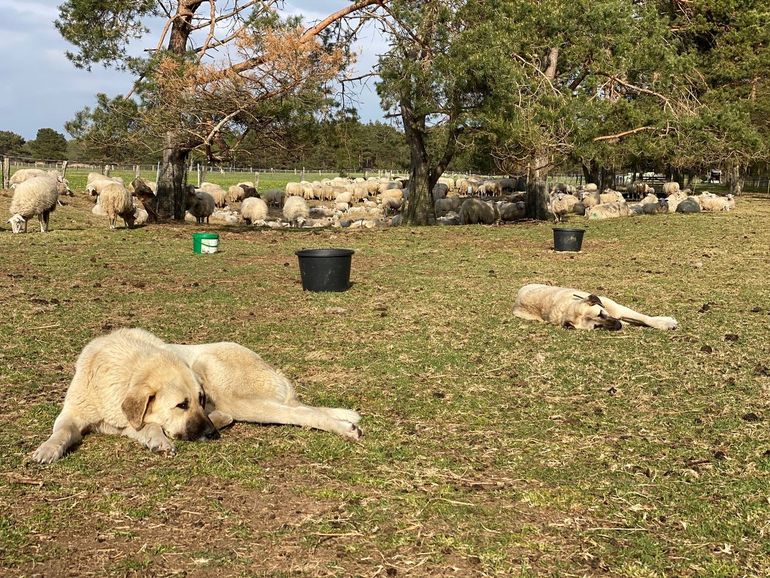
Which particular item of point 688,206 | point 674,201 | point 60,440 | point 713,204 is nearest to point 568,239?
point 60,440

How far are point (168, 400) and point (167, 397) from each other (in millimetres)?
22

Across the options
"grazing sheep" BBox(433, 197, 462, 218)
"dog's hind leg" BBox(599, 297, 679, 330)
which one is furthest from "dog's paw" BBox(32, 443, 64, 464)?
"grazing sheep" BBox(433, 197, 462, 218)

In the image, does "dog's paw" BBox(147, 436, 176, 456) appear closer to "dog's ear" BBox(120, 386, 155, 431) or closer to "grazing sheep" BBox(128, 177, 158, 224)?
"dog's ear" BBox(120, 386, 155, 431)

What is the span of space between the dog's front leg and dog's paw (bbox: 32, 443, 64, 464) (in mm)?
449

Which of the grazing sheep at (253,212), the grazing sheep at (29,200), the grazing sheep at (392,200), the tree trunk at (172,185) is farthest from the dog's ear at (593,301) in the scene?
the grazing sheep at (392,200)

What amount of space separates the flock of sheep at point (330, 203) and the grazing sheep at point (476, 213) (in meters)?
0.04

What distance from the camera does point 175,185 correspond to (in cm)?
2366

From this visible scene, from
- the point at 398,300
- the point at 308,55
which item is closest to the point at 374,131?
the point at 308,55

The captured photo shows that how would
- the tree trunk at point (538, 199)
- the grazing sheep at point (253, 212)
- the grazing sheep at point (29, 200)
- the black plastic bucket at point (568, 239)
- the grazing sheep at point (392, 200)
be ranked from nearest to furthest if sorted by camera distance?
the black plastic bucket at point (568, 239) → the grazing sheep at point (29, 200) → the tree trunk at point (538, 199) → the grazing sheep at point (253, 212) → the grazing sheep at point (392, 200)

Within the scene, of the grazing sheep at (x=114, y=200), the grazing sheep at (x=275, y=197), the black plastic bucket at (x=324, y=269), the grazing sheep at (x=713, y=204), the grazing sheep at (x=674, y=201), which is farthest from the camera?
the grazing sheep at (x=275, y=197)

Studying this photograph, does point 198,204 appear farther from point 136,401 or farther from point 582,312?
point 136,401

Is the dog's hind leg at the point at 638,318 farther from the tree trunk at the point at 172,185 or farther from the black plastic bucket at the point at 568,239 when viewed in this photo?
the tree trunk at the point at 172,185

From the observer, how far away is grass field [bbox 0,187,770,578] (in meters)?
3.48

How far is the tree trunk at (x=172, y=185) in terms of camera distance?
23.1m
